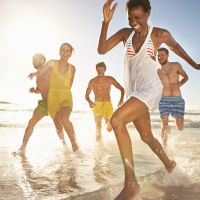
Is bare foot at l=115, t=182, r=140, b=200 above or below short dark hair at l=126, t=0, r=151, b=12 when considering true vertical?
below

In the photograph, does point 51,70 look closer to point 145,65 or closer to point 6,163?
point 6,163

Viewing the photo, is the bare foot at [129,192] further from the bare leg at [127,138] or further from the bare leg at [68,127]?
the bare leg at [68,127]

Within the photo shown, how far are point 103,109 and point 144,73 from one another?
19.0ft

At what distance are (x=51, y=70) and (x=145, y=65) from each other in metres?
3.58

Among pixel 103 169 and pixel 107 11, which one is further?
pixel 103 169

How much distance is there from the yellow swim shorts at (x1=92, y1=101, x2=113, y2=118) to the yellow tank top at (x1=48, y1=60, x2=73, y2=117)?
8.61 feet

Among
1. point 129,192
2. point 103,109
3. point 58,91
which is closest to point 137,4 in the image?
point 129,192

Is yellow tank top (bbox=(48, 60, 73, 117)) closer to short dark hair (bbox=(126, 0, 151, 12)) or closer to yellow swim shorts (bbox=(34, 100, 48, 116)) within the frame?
yellow swim shorts (bbox=(34, 100, 48, 116))

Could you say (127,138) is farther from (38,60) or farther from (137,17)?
(38,60)

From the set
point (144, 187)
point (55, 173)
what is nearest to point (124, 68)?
point (144, 187)

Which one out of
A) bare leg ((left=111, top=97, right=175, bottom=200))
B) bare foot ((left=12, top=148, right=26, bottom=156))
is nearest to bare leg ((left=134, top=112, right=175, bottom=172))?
bare leg ((left=111, top=97, right=175, bottom=200))

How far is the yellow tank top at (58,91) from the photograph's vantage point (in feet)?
22.9

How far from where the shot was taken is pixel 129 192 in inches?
140

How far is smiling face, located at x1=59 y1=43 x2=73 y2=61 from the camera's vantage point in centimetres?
704
